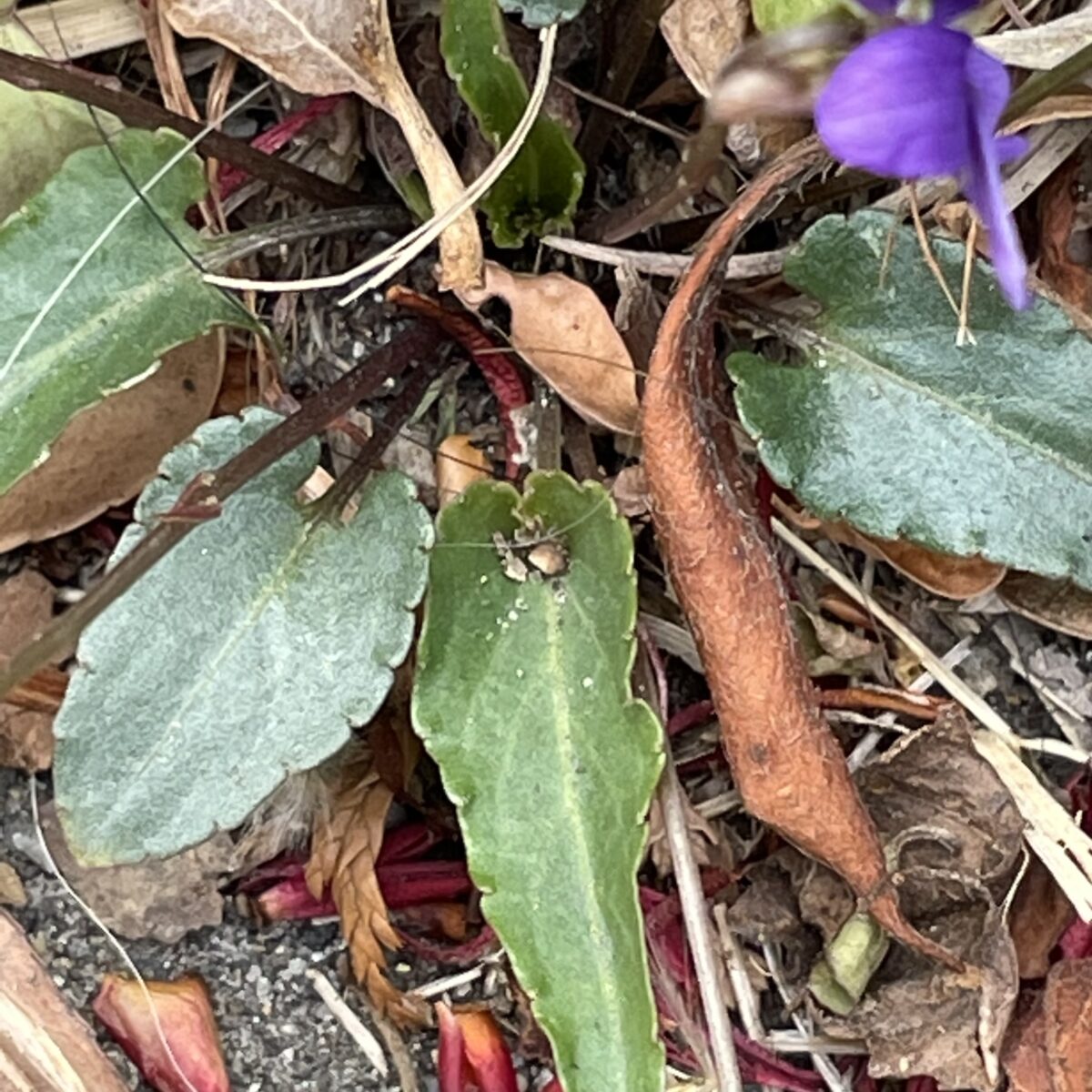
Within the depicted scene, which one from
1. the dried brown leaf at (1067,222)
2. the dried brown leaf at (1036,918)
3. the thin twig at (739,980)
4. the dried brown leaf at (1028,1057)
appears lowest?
the dried brown leaf at (1028,1057)

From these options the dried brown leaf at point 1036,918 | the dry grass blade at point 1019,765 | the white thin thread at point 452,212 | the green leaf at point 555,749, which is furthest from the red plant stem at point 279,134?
the dried brown leaf at point 1036,918

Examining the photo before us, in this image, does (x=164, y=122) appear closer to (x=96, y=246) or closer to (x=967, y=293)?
(x=96, y=246)

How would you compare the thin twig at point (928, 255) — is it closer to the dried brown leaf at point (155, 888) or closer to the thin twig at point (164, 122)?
the thin twig at point (164, 122)

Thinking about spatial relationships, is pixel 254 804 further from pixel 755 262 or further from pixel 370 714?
pixel 755 262

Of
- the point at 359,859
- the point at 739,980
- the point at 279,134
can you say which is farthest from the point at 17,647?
the point at 739,980

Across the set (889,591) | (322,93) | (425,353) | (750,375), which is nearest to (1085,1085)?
(889,591)

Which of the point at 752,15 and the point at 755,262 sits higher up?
the point at 752,15

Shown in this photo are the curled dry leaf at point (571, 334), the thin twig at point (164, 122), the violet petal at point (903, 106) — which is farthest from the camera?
the curled dry leaf at point (571, 334)
